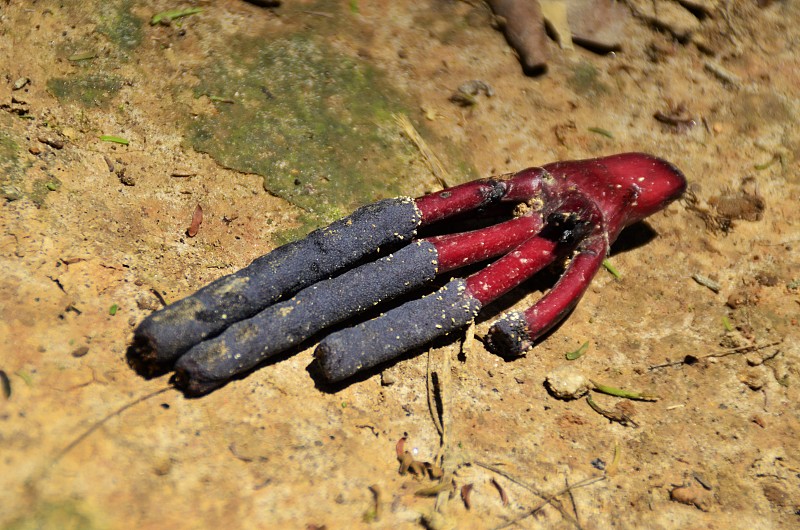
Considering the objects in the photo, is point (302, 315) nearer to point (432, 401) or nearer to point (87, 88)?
point (432, 401)

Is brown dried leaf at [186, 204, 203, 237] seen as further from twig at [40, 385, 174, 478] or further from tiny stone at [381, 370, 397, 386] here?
tiny stone at [381, 370, 397, 386]

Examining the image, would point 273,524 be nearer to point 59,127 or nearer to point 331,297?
point 331,297

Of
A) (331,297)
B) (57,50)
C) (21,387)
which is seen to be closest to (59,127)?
(57,50)

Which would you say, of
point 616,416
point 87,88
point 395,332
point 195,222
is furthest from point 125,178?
point 616,416

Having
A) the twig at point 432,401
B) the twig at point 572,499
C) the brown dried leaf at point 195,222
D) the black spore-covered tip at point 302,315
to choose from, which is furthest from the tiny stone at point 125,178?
the twig at point 572,499

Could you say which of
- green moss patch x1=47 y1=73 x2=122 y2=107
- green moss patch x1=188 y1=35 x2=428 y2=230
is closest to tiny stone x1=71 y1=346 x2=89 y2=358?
green moss patch x1=188 y1=35 x2=428 y2=230

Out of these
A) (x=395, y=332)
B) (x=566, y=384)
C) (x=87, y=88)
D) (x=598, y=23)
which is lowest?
(x=566, y=384)
